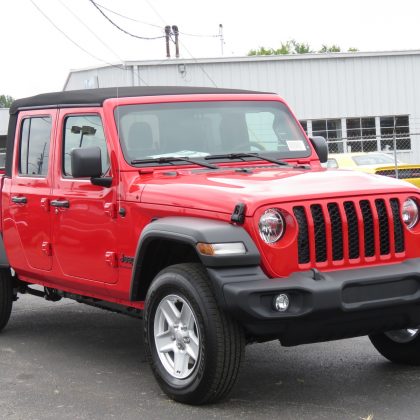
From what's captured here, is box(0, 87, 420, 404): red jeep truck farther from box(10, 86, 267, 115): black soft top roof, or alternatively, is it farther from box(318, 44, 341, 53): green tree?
box(318, 44, 341, 53): green tree

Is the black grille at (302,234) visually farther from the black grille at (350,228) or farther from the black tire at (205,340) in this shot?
the black tire at (205,340)

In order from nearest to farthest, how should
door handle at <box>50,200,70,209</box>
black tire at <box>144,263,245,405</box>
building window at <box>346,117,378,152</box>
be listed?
Result: 1. black tire at <box>144,263,245,405</box>
2. door handle at <box>50,200,70,209</box>
3. building window at <box>346,117,378,152</box>

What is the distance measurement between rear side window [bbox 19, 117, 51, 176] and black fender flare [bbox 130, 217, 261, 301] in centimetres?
191

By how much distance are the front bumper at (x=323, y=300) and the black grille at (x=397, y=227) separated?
0.12m

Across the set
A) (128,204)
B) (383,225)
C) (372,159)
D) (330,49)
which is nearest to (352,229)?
(383,225)

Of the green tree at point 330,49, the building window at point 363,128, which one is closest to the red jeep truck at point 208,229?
the building window at point 363,128

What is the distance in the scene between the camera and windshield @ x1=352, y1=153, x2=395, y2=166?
19984mm

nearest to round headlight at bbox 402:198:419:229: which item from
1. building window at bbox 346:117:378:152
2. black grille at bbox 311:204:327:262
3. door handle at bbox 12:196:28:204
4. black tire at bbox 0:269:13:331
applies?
black grille at bbox 311:204:327:262

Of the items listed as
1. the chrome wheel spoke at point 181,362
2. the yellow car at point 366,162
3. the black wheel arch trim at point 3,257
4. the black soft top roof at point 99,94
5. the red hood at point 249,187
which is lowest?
the chrome wheel spoke at point 181,362

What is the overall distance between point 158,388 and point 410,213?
76.7 inches

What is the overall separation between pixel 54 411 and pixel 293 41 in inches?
3981

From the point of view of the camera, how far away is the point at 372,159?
2023 cm

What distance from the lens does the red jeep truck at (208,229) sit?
504cm

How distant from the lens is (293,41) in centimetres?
10388
